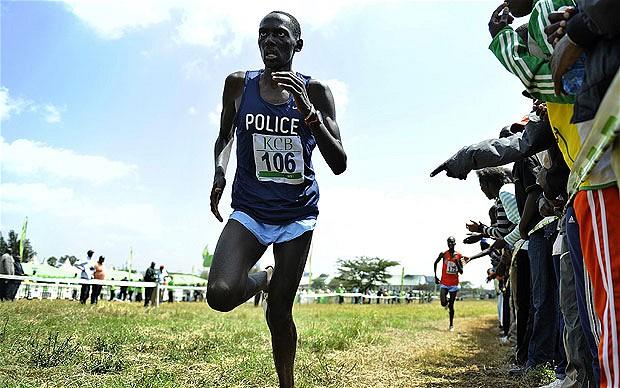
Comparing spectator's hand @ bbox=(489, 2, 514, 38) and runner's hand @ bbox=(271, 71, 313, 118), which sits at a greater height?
spectator's hand @ bbox=(489, 2, 514, 38)

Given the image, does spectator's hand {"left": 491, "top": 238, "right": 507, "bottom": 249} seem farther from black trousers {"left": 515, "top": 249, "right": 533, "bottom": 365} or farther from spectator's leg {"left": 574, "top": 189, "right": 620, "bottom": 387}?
spectator's leg {"left": 574, "top": 189, "right": 620, "bottom": 387}

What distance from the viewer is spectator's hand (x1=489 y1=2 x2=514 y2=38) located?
2951 mm

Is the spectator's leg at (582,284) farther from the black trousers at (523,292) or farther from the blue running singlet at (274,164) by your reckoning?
the black trousers at (523,292)

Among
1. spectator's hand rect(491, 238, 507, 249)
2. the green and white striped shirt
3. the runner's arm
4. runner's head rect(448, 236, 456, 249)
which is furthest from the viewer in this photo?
runner's head rect(448, 236, 456, 249)

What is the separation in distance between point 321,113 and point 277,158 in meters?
0.43

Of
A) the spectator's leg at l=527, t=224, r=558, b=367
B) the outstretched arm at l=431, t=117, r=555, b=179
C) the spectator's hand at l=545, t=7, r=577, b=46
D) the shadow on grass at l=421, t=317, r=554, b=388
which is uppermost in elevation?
the spectator's hand at l=545, t=7, r=577, b=46

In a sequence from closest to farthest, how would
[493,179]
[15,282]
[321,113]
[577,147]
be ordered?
1. [577,147]
2. [321,113]
3. [493,179]
4. [15,282]

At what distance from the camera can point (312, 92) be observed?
12.4ft

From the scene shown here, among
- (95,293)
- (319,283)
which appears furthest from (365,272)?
(95,293)

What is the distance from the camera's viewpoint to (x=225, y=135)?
405 cm

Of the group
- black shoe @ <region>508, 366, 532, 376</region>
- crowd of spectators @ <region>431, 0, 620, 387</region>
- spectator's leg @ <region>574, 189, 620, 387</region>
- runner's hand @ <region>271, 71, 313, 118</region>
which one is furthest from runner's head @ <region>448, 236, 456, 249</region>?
spectator's leg @ <region>574, 189, 620, 387</region>

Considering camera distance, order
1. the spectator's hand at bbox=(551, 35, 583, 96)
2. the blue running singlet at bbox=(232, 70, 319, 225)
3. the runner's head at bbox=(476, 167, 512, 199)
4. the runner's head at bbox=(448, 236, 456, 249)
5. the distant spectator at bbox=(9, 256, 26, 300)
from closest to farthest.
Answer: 1. the spectator's hand at bbox=(551, 35, 583, 96)
2. the blue running singlet at bbox=(232, 70, 319, 225)
3. the runner's head at bbox=(476, 167, 512, 199)
4. the runner's head at bbox=(448, 236, 456, 249)
5. the distant spectator at bbox=(9, 256, 26, 300)

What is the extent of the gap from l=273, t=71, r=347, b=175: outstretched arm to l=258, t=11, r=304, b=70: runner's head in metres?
0.25

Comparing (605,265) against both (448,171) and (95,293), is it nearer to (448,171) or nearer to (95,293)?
(448,171)
